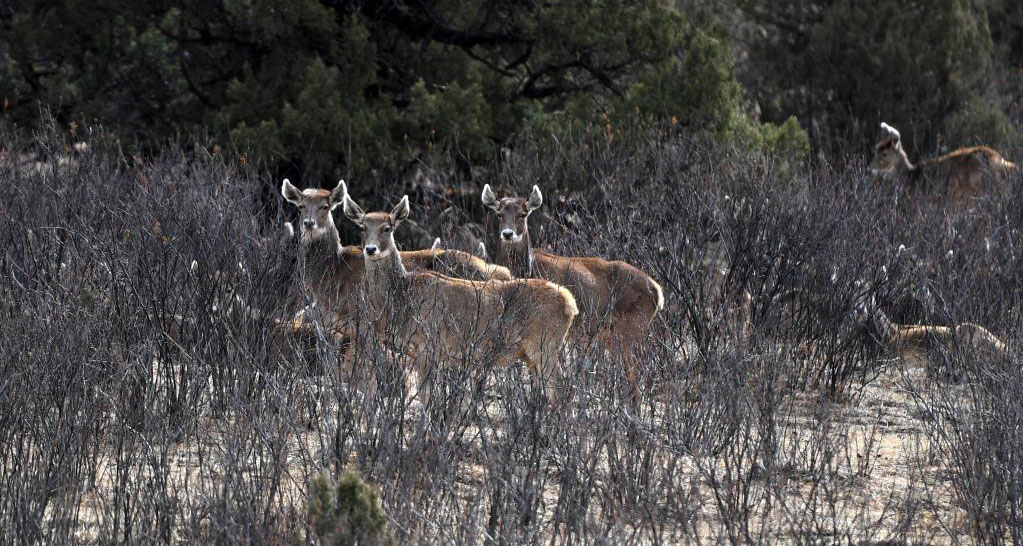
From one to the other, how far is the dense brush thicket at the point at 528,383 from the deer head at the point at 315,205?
0.50m

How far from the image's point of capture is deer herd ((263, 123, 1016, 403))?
8164 millimetres

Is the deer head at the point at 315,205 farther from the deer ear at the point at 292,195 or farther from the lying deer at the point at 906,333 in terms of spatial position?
the lying deer at the point at 906,333

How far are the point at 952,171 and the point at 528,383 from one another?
9203 mm

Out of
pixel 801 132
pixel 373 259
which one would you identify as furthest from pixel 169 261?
pixel 801 132

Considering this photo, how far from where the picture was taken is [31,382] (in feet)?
22.7

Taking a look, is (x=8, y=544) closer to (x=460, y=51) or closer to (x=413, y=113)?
(x=413, y=113)

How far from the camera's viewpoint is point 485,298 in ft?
28.7

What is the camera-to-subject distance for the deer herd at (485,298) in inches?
321

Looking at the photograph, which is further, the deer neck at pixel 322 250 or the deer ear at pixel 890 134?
the deer ear at pixel 890 134

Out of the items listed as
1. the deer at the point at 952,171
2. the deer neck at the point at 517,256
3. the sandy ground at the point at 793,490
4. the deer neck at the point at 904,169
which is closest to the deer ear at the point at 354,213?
the deer neck at the point at 517,256

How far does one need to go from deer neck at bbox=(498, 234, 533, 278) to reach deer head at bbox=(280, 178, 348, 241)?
52.9 inches

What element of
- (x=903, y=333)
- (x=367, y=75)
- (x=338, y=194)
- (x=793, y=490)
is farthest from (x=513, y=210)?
(x=367, y=75)

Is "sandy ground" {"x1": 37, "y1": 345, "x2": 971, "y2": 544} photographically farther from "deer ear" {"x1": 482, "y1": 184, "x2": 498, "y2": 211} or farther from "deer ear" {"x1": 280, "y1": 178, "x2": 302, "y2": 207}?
"deer ear" {"x1": 280, "y1": 178, "x2": 302, "y2": 207}

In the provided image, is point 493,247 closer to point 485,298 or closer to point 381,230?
point 381,230
